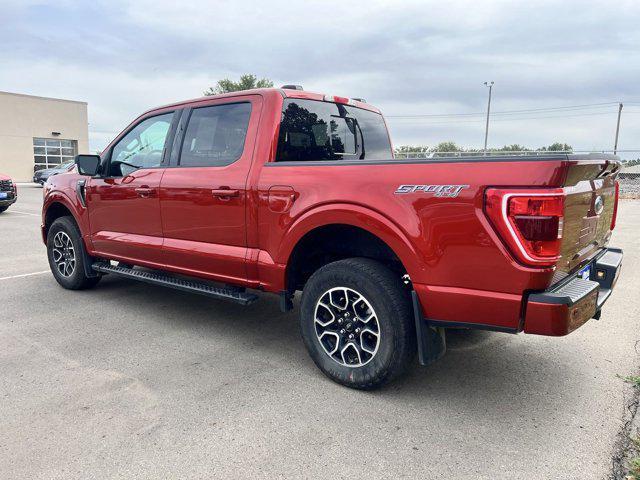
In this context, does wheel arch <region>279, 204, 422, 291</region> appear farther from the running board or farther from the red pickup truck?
the running board

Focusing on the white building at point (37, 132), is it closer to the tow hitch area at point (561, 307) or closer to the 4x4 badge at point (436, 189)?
the 4x4 badge at point (436, 189)

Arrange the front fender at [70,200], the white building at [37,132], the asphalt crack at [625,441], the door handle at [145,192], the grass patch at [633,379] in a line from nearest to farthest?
the asphalt crack at [625,441]
the grass patch at [633,379]
the door handle at [145,192]
the front fender at [70,200]
the white building at [37,132]

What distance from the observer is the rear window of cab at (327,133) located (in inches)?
155

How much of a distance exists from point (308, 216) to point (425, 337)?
1101 millimetres

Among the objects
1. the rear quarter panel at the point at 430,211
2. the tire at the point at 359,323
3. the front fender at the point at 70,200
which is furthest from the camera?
the front fender at the point at 70,200

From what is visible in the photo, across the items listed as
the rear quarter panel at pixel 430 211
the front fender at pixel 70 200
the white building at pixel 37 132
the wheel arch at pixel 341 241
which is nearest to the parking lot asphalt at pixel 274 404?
the wheel arch at pixel 341 241

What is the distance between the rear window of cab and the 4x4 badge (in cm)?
124

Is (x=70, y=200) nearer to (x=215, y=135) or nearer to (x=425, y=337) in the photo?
(x=215, y=135)

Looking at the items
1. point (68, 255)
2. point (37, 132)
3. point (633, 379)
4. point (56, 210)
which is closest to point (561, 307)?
point (633, 379)

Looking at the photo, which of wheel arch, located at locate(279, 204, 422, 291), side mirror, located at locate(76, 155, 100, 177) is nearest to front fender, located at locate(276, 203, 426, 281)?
wheel arch, located at locate(279, 204, 422, 291)

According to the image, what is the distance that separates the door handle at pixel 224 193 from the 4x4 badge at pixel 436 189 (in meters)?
1.39

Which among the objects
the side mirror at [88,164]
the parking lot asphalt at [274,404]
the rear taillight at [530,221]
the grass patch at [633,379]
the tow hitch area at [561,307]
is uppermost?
the side mirror at [88,164]

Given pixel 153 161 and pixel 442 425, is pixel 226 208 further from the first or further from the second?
pixel 442 425

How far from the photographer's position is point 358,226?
10.5 ft
